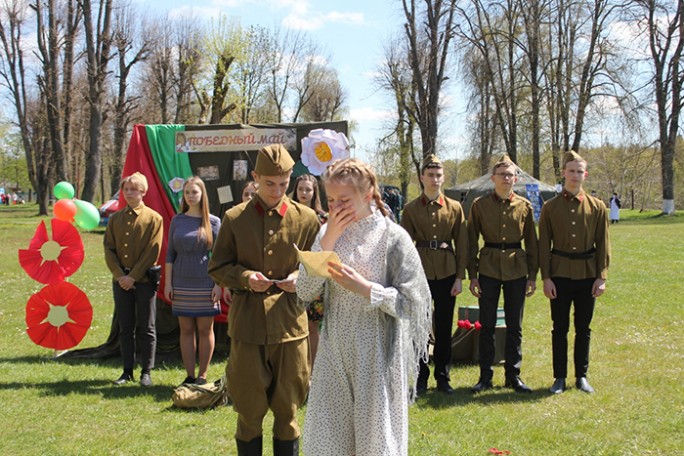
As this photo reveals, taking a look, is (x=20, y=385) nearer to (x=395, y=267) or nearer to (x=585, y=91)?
(x=395, y=267)

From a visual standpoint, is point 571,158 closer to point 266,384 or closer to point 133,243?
point 266,384

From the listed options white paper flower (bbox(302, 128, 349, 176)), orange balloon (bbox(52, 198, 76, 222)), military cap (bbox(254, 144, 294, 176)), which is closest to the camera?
military cap (bbox(254, 144, 294, 176))

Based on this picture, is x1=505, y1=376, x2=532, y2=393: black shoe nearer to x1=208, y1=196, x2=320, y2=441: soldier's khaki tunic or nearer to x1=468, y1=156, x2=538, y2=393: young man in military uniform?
x1=468, y1=156, x2=538, y2=393: young man in military uniform

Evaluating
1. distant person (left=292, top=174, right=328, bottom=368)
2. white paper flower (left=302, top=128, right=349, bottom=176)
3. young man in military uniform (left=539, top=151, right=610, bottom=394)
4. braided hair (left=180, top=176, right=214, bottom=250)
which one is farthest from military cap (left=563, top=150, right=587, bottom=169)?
braided hair (left=180, top=176, right=214, bottom=250)

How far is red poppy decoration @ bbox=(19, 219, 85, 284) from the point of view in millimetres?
6234

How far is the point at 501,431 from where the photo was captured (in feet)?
14.5

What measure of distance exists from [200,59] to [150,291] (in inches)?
1034

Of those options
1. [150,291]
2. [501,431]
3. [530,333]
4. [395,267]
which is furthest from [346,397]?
[530,333]

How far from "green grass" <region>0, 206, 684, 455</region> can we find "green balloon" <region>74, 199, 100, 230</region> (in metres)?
1.49

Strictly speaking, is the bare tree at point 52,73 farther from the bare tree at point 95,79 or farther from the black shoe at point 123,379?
A: the black shoe at point 123,379

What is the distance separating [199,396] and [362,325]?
2686mm

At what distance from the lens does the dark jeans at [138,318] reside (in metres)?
5.68

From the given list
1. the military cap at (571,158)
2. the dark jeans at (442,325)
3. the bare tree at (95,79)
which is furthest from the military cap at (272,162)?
the bare tree at (95,79)

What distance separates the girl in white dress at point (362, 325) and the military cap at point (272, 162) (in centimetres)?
60
